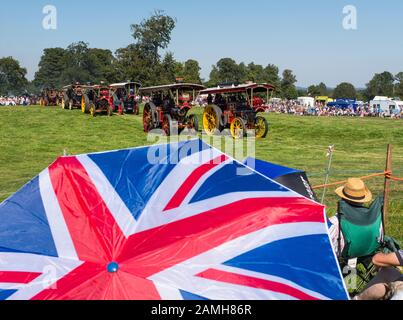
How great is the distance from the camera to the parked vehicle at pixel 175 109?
57.1ft

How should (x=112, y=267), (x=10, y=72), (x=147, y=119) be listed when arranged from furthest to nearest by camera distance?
1. (x=10, y=72)
2. (x=147, y=119)
3. (x=112, y=267)

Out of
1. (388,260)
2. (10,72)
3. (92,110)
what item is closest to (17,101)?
(92,110)

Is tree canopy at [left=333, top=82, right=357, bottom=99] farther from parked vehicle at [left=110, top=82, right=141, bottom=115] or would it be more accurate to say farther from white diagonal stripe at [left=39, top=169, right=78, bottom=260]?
white diagonal stripe at [left=39, top=169, right=78, bottom=260]

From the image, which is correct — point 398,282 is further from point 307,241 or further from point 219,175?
point 219,175

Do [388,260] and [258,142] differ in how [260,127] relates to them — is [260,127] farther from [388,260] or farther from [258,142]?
[388,260]

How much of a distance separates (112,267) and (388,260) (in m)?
1.84

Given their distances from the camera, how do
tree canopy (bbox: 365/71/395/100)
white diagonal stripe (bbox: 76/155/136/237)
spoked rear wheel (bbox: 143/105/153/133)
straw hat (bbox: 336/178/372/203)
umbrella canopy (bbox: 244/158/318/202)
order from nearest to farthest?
white diagonal stripe (bbox: 76/155/136/237), straw hat (bbox: 336/178/372/203), umbrella canopy (bbox: 244/158/318/202), spoked rear wheel (bbox: 143/105/153/133), tree canopy (bbox: 365/71/395/100)

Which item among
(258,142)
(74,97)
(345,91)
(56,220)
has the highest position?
(345,91)

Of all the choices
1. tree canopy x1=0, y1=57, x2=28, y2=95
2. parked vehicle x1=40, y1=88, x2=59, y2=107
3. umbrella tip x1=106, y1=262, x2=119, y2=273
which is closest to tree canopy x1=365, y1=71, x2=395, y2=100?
parked vehicle x1=40, y1=88, x2=59, y2=107

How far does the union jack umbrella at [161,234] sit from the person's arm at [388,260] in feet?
1.95

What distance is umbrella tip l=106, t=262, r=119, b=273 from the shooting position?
2746mm

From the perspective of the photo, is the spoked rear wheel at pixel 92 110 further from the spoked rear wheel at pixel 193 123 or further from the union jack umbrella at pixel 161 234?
the union jack umbrella at pixel 161 234

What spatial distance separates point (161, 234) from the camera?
3.00 metres

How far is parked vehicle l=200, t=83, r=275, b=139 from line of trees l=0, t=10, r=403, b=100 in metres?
26.4
